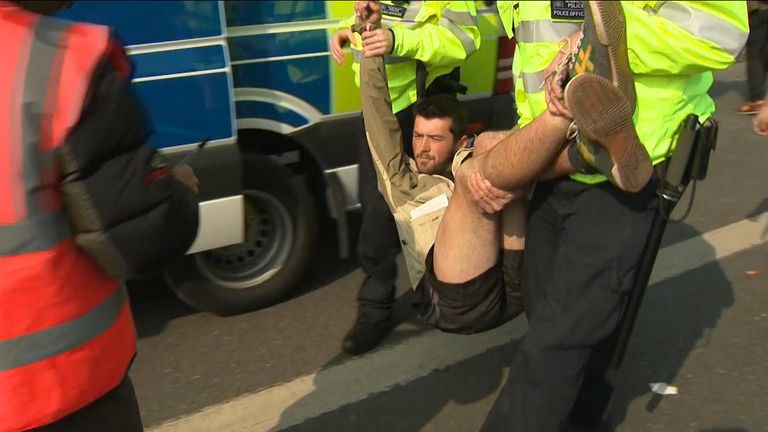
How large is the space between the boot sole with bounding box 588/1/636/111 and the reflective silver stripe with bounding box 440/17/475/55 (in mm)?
1509

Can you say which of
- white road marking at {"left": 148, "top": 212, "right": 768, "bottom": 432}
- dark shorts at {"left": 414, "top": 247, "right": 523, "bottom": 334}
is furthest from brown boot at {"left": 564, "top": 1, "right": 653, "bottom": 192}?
white road marking at {"left": 148, "top": 212, "right": 768, "bottom": 432}

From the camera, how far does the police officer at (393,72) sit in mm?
3342

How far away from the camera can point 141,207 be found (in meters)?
1.55

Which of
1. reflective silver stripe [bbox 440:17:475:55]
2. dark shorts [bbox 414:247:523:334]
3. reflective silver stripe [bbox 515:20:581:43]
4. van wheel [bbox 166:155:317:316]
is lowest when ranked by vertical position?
van wheel [bbox 166:155:317:316]

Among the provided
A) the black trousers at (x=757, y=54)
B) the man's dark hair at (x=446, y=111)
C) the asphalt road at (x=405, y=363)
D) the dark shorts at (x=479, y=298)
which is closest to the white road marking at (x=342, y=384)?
the asphalt road at (x=405, y=363)

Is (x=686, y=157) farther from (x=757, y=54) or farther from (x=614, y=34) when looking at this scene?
(x=757, y=54)

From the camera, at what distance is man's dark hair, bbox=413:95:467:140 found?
10.9 ft

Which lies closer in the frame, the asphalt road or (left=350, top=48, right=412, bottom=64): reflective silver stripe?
the asphalt road

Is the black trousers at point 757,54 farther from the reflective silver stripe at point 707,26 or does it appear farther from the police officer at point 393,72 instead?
the reflective silver stripe at point 707,26

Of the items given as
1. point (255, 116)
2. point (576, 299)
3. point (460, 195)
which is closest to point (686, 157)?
point (576, 299)

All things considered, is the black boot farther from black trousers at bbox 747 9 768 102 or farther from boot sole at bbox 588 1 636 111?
black trousers at bbox 747 9 768 102

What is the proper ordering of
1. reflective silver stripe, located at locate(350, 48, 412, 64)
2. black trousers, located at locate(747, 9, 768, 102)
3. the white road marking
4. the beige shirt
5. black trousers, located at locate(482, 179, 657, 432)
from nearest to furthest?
black trousers, located at locate(482, 179, 657, 432)
the beige shirt
the white road marking
reflective silver stripe, located at locate(350, 48, 412, 64)
black trousers, located at locate(747, 9, 768, 102)

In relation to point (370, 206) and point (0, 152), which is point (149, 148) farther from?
point (370, 206)

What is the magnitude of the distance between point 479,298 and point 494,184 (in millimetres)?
413
